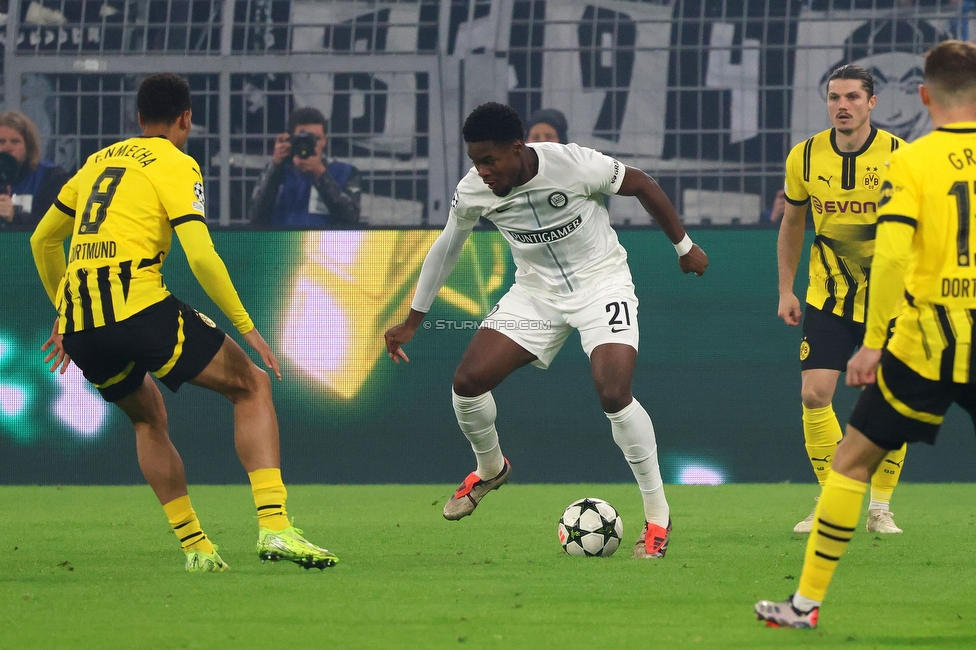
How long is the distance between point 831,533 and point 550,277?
112 inches

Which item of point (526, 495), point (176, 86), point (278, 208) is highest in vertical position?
point (176, 86)

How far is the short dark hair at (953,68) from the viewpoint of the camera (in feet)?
14.0

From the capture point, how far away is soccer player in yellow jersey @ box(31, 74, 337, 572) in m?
5.67

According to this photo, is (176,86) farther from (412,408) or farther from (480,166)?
(412,408)

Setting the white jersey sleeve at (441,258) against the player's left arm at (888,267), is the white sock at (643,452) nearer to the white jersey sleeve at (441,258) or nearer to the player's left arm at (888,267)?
the white jersey sleeve at (441,258)

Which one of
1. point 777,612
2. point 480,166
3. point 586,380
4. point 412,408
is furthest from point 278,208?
point 777,612

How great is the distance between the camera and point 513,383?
415 inches

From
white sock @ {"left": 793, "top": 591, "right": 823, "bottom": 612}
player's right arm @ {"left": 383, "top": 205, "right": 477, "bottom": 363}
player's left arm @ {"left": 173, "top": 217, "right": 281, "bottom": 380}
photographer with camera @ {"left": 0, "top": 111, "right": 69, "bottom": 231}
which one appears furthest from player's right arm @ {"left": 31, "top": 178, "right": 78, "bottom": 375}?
photographer with camera @ {"left": 0, "top": 111, "right": 69, "bottom": 231}

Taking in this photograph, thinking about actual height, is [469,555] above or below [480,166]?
below

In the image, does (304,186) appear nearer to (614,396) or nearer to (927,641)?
(614,396)

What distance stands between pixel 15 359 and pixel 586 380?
14.0ft

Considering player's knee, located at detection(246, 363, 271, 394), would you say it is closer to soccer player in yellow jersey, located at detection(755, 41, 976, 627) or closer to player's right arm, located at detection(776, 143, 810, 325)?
soccer player in yellow jersey, located at detection(755, 41, 976, 627)

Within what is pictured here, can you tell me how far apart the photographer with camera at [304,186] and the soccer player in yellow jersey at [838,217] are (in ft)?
14.8

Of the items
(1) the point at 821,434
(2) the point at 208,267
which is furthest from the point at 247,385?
(1) the point at 821,434
